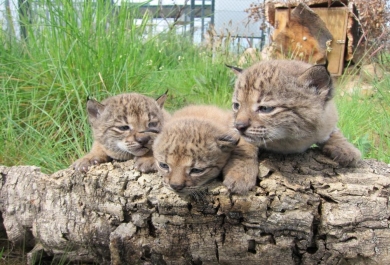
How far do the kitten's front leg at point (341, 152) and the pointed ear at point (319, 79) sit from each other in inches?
16.7

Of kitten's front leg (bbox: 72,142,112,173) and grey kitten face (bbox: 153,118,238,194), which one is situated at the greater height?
grey kitten face (bbox: 153,118,238,194)

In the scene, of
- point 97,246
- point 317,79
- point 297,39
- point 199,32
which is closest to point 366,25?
point 297,39

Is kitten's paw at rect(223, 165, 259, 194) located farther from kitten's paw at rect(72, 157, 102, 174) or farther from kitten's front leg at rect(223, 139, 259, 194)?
kitten's paw at rect(72, 157, 102, 174)

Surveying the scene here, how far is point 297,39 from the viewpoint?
8172 millimetres

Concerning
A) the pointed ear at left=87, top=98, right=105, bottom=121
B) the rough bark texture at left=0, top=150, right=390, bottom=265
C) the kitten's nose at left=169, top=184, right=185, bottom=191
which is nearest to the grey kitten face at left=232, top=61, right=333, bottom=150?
the rough bark texture at left=0, top=150, right=390, bottom=265

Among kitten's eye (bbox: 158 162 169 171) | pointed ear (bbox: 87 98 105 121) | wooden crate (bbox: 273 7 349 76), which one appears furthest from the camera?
wooden crate (bbox: 273 7 349 76)

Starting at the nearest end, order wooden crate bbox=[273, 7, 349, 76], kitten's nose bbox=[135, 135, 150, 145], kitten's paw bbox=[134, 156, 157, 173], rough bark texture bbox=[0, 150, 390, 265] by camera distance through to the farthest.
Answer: rough bark texture bbox=[0, 150, 390, 265], kitten's paw bbox=[134, 156, 157, 173], kitten's nose bbox=[135, 135, 150, 145], wooden crate bbox=[273, 7, 349, 76]

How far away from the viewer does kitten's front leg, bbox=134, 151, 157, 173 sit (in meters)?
3.06

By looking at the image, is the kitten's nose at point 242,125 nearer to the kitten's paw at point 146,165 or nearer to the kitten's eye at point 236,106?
the kitten's eye at point 236,106

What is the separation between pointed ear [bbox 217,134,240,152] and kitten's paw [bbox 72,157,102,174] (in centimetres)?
111

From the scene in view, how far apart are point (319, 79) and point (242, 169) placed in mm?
873

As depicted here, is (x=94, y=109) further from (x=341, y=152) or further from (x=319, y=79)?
(x=341, y=152)

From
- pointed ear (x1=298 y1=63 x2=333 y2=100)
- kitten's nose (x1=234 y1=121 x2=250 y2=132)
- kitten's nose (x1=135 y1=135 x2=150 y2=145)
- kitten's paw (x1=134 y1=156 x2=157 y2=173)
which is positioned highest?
pointed ear (x1=298 y1=63 x2=333 y2=100)

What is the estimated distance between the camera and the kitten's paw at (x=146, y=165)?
10.0 feet
